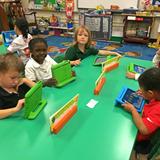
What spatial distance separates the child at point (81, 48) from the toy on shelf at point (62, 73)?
59 centimetres

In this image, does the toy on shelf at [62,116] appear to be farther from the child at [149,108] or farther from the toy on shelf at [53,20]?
the toy on shelf at [53,20]

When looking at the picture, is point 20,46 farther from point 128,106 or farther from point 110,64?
point 128,106

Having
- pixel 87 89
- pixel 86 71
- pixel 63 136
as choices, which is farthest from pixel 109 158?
pixel 86 71

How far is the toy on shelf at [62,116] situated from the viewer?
98cm

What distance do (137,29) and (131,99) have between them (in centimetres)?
379

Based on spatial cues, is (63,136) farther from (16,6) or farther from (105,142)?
(16,6)

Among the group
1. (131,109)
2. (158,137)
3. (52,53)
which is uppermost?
(131,109)

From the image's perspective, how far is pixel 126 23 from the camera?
4.67 metres

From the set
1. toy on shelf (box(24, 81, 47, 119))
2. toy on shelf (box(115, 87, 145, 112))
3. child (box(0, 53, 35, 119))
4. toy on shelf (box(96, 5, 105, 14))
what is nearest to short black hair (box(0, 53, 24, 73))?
child (box(0, 53, 35, 119))

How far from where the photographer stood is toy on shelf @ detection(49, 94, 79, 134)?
38.5 inches

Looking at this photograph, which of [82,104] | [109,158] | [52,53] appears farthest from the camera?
[52,53]

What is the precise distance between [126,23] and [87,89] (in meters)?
3.67

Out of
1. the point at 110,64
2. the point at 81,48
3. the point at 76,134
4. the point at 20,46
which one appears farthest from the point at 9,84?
the point at 20,46

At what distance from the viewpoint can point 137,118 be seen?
1075 millimetres
